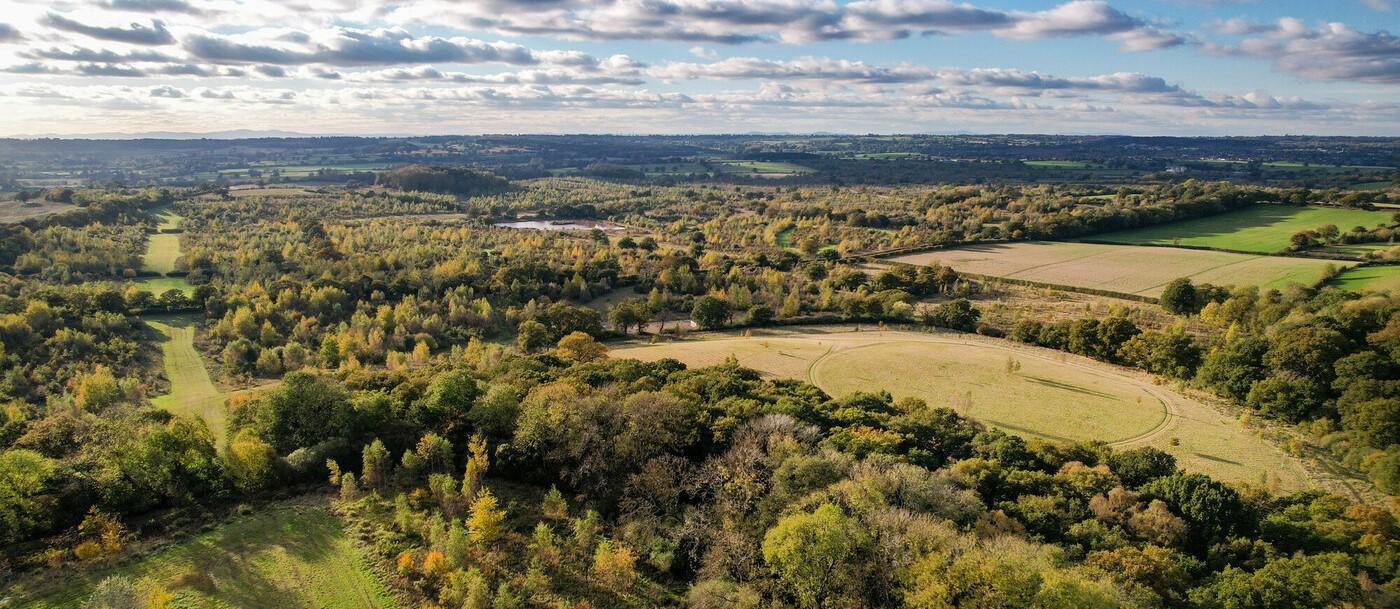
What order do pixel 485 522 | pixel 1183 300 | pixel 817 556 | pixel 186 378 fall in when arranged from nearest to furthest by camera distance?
pixel 817 556
pixel 485 522
pixel 186 378
pixel 1183 300

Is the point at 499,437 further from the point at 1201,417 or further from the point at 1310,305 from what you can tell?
the point at 1310,305

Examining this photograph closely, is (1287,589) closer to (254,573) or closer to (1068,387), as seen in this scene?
(1068,387)

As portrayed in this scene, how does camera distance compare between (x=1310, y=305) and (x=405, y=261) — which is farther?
(x=405, y=261)

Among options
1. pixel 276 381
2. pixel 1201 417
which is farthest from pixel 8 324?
pixel 1201 417

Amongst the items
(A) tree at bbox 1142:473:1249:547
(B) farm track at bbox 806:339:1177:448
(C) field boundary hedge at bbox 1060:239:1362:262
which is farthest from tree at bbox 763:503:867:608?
(C) field boundary hedge at bbox 1060:239:1362:262

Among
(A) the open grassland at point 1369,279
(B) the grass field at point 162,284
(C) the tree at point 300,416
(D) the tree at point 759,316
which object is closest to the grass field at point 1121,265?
(A) the open grassland at point 1369,279

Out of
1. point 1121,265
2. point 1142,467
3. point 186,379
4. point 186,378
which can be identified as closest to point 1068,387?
point 1142,467
